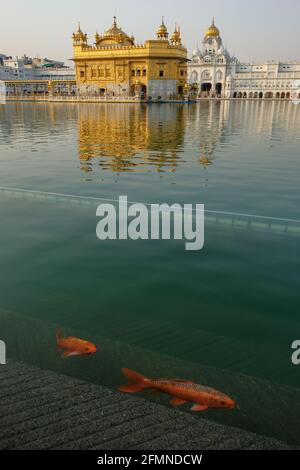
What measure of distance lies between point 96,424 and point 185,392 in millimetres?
923

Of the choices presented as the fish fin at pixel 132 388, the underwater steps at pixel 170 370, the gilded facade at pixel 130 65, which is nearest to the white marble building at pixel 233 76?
the gilded facade at pixel 130 65

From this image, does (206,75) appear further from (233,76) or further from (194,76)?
(233,76)

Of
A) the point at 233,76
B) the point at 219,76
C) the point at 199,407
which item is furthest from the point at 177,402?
the point at 233,76

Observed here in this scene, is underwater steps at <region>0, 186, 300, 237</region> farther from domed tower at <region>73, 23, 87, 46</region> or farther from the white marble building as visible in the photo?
the white marble building

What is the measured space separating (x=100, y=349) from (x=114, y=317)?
0.92m

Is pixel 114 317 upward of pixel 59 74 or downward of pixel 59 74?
downward

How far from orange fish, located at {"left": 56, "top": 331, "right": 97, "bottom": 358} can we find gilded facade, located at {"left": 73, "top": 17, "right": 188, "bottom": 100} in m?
98.6

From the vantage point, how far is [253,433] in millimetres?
3205

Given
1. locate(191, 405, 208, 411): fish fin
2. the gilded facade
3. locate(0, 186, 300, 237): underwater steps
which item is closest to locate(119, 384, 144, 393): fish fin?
locate(191, 405, 208, 411): fish fin

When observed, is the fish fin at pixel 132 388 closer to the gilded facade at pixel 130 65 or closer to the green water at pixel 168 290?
the green water at pixel 168 290

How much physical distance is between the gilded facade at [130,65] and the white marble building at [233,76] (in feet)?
109

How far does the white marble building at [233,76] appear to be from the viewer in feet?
440
